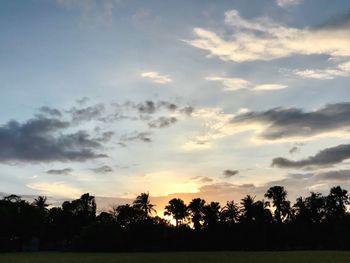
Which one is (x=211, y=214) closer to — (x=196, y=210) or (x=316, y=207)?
(x=196, y=210)

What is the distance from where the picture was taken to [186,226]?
397 ft

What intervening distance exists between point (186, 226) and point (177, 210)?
47.2ft

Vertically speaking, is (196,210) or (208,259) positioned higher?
(196,210)

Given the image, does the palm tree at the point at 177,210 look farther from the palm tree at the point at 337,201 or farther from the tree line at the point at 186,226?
the palm tree at the point at 337,201

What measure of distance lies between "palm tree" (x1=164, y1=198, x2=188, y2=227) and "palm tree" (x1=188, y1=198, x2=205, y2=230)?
2.31m

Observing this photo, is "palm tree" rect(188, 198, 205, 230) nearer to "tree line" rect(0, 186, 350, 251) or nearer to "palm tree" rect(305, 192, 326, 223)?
"tree line" rect(0, 186, 350, 251)

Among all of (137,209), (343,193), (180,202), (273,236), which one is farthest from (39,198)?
(343,193)

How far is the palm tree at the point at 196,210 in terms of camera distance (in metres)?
128

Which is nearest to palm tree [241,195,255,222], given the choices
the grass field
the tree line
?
the tree line

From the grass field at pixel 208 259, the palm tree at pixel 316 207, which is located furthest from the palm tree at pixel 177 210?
the grass field at pixel 208 259

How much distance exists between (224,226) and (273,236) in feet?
42.6

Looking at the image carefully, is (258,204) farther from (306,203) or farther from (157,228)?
(157,228)

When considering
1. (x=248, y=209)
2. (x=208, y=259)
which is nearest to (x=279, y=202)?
(x=248, y=209)

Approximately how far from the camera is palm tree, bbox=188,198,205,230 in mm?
128500
